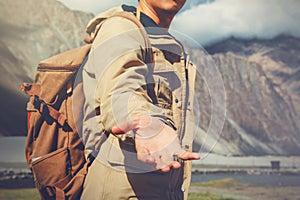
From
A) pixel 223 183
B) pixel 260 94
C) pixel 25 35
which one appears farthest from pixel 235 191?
pixel 25 35

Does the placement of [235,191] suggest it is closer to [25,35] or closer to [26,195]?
[26,195]

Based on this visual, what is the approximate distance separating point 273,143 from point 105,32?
1289mm

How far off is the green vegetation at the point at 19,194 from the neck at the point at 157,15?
2.88ft

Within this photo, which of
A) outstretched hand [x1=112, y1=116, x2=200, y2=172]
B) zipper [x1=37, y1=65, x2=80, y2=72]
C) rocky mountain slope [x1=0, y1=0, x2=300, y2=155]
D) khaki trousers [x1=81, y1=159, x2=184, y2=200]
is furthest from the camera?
rocky mountain slope [x1=0, y1=0, x2=300, y2=155]

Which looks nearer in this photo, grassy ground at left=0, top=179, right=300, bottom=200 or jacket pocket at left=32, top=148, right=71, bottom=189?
jacket pocket at left=32, top=148, right=71, bottom=189

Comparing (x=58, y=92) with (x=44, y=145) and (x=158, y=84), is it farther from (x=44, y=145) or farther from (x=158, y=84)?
(x=158, y=84)

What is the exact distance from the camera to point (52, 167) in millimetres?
1657

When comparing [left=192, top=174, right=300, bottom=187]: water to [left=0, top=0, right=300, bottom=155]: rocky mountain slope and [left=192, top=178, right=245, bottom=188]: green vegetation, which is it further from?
[left=0, top=0, right=300, bottom=155]: rocky mountain slope

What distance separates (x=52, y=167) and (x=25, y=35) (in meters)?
0.72

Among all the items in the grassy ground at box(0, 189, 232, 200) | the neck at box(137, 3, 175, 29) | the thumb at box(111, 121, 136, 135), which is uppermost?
the thumb at box(111, 121, 136, 135)

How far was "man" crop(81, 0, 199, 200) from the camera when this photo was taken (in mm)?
930

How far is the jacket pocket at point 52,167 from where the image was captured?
1.62m

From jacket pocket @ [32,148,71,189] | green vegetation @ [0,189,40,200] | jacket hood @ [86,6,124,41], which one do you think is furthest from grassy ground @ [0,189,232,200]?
jacket hood @ [86,6,124,41]

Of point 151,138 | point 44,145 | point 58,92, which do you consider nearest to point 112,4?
point 58,92
